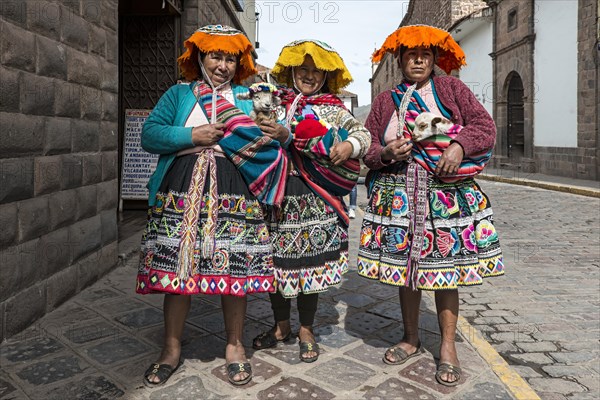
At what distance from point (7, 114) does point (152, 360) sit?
1.96m

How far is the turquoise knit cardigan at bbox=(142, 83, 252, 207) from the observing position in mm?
2906

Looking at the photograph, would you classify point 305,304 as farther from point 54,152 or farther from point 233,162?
point 54,152

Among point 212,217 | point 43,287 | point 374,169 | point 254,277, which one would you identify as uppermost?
point 374,169

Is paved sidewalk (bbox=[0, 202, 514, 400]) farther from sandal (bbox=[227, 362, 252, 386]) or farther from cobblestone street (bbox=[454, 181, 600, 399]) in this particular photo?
cobblestone street (bbox=[454, 181, 600, 399])

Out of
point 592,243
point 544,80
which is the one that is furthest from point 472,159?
point 544,80

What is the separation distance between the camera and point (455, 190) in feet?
10.3

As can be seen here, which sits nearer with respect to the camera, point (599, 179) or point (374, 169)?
point (374, 169)

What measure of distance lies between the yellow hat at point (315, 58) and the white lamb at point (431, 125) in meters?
0.64

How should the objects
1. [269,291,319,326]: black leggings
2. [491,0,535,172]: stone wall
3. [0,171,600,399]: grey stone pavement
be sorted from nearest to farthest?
[0,171,600,399]: grey stone pavement → [269,291,319,326]: black leggings → [491,0,535,172]: stone wall

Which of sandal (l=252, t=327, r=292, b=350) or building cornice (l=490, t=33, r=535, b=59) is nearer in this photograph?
sandal (l=252, t=327, r=292, b=350)

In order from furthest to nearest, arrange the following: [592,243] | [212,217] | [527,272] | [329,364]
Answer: [592,243] < [527,272] < [329,364] < [212,217]

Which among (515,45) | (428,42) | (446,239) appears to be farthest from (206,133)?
(515,45)

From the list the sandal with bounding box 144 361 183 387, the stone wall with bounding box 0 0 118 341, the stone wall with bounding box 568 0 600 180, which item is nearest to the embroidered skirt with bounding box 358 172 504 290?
the sandal with bounding box 144 361 183 387

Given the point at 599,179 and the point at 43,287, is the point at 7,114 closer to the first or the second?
the point at 43,287
